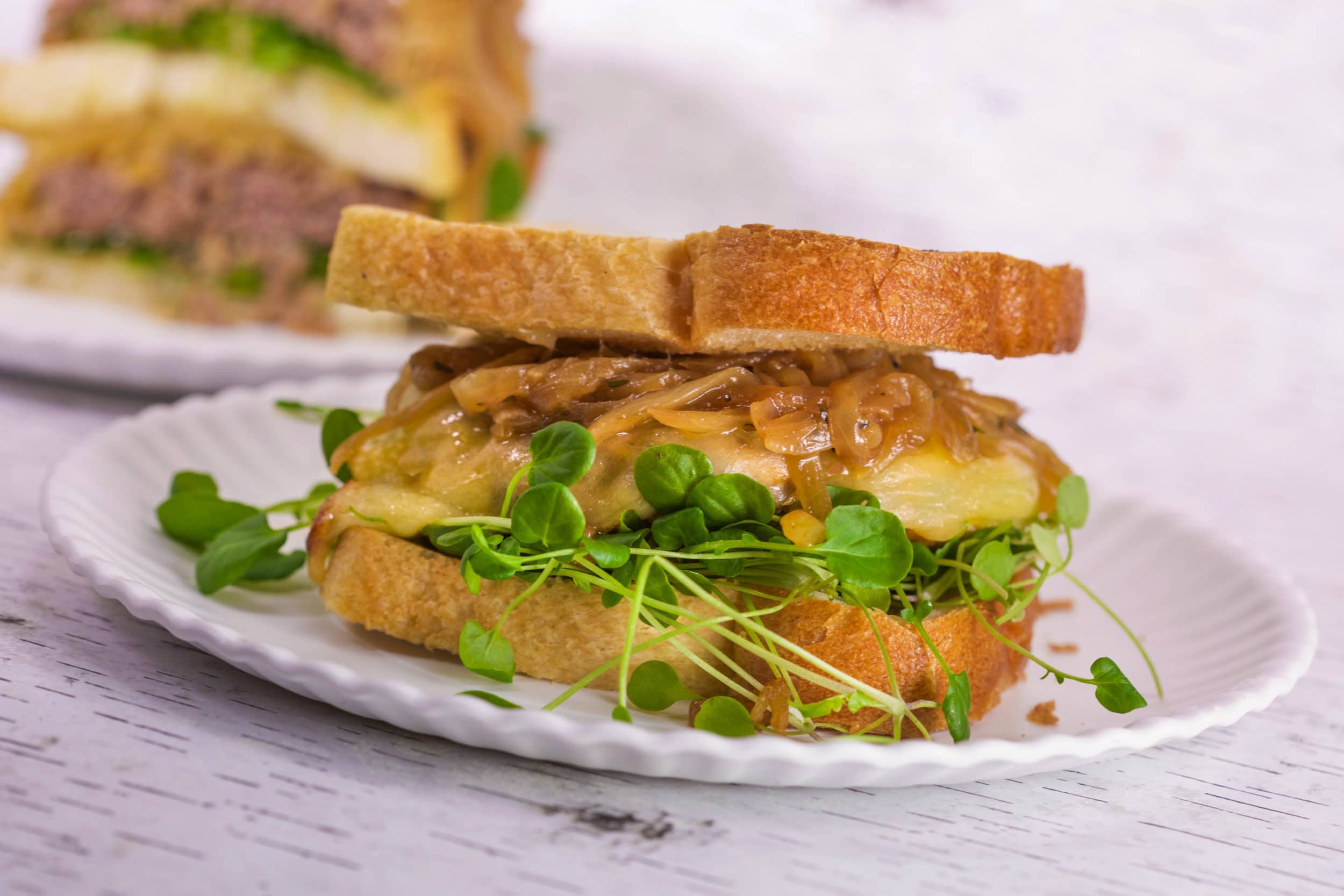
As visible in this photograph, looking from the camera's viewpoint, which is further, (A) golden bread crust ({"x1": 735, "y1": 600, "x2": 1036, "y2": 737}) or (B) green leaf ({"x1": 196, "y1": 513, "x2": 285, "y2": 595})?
(B) green leaf ({"x1": 196, "y1": 513, "x2": 285, "y2": 595})

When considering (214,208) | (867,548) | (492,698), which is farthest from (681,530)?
(214,208)

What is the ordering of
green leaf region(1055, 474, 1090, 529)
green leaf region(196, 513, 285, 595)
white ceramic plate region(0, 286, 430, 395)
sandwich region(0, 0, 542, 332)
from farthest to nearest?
sandwich region(0, 0, 542, 332) → white ceramic plate region(0, 286, 430, 395) → green leaf region(1055, 474, 1090, 529) → green leaf region(196, 513, 285, 595)

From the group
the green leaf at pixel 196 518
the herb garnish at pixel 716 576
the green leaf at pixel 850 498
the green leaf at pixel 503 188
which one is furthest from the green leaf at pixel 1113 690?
the green leaf at pixel 503 188

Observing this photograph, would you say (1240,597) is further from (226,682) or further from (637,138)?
(637,138)

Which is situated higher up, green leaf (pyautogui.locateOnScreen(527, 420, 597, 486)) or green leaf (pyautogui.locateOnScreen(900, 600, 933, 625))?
green leaf (pyautogui.locateOnScreen(527, 420, 597, 486))

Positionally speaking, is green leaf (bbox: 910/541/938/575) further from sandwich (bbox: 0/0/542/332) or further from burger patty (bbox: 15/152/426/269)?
burger patty (bbox: 15/152/426/269)

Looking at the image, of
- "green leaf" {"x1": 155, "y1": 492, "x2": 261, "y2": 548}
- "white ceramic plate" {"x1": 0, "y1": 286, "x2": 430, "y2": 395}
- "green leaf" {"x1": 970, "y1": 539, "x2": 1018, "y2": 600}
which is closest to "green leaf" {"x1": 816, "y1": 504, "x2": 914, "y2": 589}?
"green leaf" {"x1": 970, "y1": 539, "x2": 1018, "y2": 600}

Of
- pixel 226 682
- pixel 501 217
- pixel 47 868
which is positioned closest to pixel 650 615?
pixel 226 682

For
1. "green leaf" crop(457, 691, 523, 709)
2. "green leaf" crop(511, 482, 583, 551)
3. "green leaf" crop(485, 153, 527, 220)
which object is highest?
"green leaf" crop(485, 153, 527, 220)
